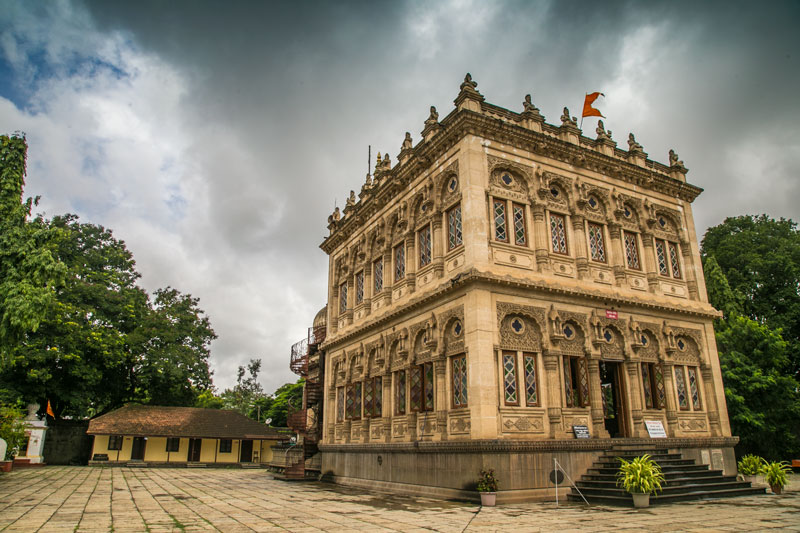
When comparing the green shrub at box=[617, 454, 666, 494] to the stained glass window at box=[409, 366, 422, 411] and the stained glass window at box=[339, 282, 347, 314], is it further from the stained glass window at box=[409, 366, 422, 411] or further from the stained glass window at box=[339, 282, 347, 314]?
the stained glass window at box=[339, 282, 347, 314]

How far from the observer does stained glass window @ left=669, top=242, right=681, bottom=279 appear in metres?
19.0

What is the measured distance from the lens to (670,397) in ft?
55.2

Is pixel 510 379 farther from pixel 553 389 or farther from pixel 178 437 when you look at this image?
pixel 178 437

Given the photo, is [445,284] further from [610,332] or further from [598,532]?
[598,532]

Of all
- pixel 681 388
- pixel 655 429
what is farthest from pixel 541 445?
pixel 681 388

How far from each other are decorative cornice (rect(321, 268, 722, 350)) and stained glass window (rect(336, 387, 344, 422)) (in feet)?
12.5

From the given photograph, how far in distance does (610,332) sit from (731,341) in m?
11.0

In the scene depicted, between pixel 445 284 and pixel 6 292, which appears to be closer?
pixel 445 284

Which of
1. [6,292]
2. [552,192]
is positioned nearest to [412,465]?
[552,192]

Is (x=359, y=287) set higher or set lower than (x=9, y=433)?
higher

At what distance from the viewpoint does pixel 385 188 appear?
20.7m

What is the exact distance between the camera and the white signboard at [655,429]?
1580 cm

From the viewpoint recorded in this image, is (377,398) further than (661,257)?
Yes

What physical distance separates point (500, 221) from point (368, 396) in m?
8.44
